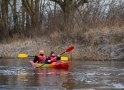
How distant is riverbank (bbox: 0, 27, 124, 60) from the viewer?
26.2m

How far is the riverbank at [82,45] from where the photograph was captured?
26156mm

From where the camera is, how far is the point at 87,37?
28.3 m

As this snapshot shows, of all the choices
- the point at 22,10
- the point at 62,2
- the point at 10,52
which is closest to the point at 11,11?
the point at 22,10

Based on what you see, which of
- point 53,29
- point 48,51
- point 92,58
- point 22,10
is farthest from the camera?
point 22,10

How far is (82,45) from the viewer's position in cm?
2811

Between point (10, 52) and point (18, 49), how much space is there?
675mm

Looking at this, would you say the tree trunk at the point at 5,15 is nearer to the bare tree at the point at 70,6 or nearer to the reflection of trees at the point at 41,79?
the bare tree at the point at 70,6

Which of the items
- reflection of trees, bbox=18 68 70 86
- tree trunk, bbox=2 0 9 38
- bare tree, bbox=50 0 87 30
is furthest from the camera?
tree trunk, bbox=2 0 9 38

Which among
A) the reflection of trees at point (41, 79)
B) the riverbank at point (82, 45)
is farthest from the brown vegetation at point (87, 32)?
the reflection of trees at point (41, 79)

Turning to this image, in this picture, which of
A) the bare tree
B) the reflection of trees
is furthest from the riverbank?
the reflection of trees

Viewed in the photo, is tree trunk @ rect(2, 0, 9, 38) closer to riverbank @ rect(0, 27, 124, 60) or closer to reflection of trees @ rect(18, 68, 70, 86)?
riverbank @ rect(0, 27, 124, 60)

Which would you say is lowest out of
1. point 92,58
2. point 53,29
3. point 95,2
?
point 92,58

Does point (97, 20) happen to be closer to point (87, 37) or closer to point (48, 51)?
point (87, 37)

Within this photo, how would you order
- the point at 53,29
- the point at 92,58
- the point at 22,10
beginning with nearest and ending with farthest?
the point at 92,58 → the point at 53,29 → the point at 22,10
